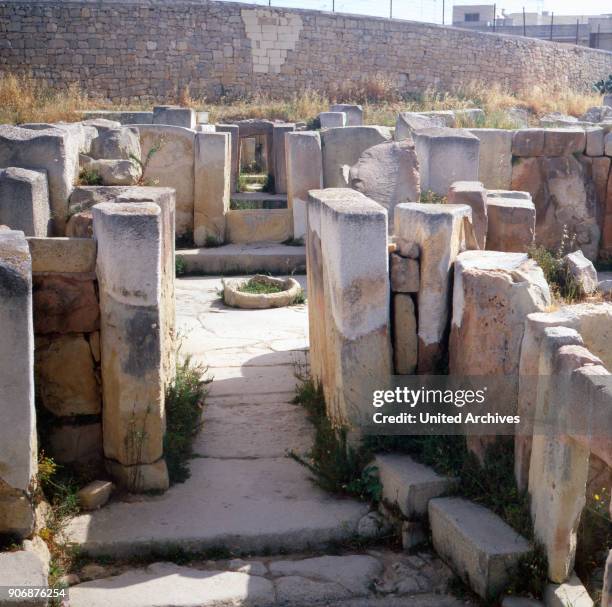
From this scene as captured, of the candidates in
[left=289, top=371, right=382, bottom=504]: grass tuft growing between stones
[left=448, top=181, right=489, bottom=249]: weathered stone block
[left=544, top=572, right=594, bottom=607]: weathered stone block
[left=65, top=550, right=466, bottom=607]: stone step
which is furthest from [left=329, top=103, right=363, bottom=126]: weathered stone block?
[left=544, top=572, right=594, bottom=607]: weathered stone block

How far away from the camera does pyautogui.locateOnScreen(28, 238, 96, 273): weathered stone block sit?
430cm

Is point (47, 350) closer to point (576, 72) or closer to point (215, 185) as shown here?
point (215, 185)

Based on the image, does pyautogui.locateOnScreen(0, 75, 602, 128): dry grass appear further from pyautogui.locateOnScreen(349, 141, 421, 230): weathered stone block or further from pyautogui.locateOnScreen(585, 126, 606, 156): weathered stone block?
pyautogui.locateOnScreen(349, 141, 421, 230): weathered stone block

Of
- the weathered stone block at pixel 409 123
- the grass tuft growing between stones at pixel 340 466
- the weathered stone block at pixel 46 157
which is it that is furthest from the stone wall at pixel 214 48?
the grass tuft growing between stones at pixel 340 466

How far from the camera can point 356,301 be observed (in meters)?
4.35

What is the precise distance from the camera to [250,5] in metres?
24.7

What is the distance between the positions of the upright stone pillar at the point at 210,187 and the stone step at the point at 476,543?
675 centimetres

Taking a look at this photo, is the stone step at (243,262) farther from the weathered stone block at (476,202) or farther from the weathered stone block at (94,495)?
the weathered stone block at (94,495)

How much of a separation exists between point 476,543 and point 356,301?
1308 mm

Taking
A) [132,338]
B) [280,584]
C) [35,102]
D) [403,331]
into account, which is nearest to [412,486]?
[280,584]

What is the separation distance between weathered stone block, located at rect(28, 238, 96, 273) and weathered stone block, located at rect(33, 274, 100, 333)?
0.13 feet

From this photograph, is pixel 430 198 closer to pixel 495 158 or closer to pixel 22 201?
pixel 495 158

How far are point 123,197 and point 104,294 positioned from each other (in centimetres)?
69

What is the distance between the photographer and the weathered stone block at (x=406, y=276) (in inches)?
179
